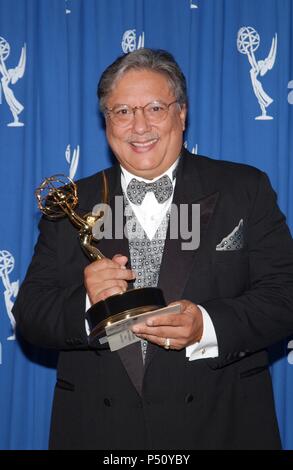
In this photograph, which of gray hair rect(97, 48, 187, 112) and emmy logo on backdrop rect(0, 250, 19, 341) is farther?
emmy logo on backdrop rect(0, 250, 19, 341)

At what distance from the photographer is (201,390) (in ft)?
5.12

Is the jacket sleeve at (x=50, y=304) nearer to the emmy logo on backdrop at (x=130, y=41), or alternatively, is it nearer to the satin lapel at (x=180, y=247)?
the satin lapel at (x=180, y=247)

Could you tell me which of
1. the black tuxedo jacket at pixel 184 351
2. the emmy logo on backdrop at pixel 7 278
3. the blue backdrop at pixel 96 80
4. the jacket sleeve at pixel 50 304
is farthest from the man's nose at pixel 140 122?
the emmy logo on backdrop at pixel 7 278

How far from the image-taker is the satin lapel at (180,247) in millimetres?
1540

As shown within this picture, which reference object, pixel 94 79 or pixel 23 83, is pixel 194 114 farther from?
pixel 23 83

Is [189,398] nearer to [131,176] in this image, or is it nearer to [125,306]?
[125,306]

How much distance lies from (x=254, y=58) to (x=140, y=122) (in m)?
1.09

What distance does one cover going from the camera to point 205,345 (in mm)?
1482

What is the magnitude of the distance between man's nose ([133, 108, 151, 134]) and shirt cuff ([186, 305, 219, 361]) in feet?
1.63

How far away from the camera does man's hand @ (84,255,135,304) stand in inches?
53.9

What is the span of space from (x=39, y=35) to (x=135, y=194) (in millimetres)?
1182

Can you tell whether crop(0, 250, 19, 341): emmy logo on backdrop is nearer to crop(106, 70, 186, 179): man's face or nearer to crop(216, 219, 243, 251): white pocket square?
crop(106, 70, 186, 179): man's face

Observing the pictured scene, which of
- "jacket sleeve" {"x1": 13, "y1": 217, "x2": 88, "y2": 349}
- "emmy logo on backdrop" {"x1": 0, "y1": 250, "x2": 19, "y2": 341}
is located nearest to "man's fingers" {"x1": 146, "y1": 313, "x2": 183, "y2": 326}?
"jacket sleeve" {"x1": 13, "y1": 217, "x2": 88, "y2": 349}

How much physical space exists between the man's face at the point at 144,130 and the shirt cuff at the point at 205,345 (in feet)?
1.46
